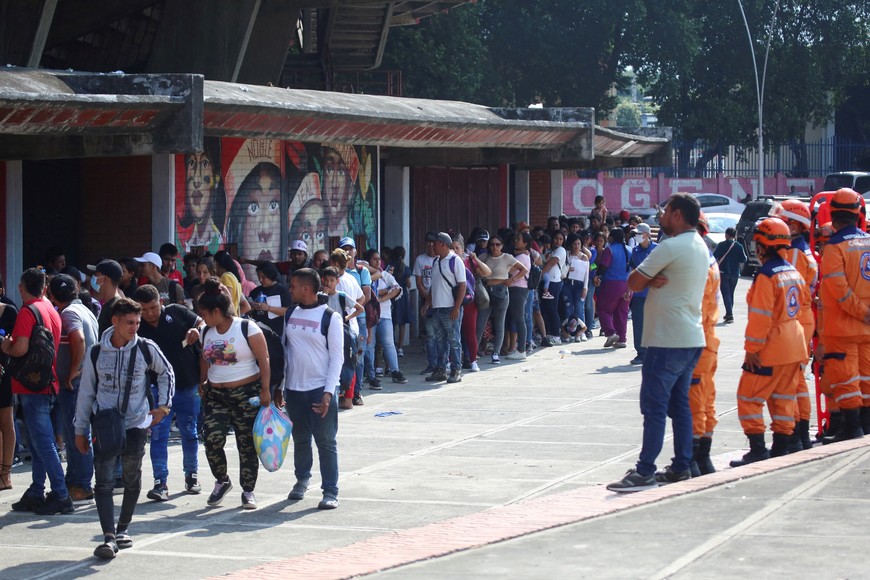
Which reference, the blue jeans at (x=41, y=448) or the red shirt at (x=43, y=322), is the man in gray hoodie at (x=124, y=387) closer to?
the blue jeans at (x=41, y=448)

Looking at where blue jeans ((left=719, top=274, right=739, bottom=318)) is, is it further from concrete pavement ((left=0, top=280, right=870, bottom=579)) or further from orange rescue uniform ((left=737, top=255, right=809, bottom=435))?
orange rescue uniform ((left=737, top=255, right=809, bottom=435))

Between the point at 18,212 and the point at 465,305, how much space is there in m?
5.72

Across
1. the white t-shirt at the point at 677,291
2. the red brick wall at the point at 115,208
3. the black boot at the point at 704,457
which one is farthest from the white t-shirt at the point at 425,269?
the white t-shirt at the point at 677,291

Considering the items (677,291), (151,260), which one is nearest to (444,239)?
(151,260)

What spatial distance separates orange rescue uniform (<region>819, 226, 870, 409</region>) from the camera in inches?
429

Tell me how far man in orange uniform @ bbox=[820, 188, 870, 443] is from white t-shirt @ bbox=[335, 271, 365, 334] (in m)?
5.21

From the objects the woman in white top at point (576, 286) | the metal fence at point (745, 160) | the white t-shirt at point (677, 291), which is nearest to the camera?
the white t-shirt at point (677, 291)

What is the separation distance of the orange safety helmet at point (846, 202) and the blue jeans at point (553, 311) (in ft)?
31.2

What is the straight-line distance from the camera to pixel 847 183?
41219 mm

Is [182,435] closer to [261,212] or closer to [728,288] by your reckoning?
[261,212]

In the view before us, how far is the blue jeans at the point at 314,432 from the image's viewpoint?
9578mm

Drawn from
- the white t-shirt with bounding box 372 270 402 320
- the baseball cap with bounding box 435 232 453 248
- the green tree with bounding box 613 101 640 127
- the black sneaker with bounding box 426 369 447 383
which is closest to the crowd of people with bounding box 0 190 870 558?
the white t-shirt with bounding box 372 270 402 320

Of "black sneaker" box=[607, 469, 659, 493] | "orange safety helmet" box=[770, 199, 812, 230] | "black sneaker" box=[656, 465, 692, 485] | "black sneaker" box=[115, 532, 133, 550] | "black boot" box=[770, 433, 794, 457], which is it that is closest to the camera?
"black sneaker" box=[115, 532, 133, 550]

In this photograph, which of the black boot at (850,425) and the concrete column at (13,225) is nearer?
the black boot at (850,425)
